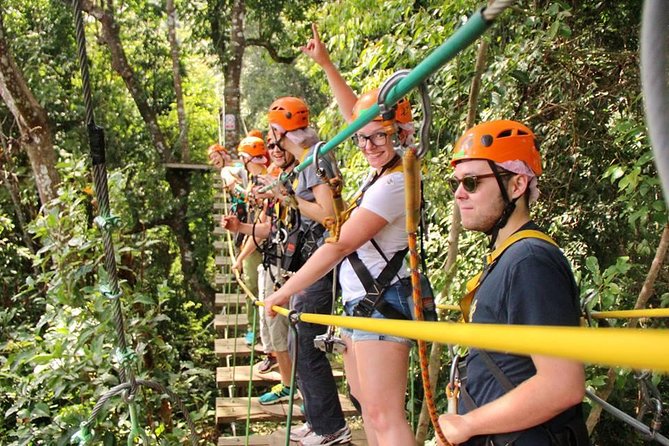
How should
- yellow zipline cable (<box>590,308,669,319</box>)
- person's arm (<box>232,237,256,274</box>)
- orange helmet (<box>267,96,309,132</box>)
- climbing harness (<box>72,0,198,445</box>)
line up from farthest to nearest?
person's arm (<box>232,237,256,274</box>) → orange helmet (<box>267,96,309,132</box>) → climbing harness (<box>72,0,198,445</box>) → yellow zipline cable (<box>590,308,669,319</box>)

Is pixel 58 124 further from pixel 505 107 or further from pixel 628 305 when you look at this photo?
pixel 628 305

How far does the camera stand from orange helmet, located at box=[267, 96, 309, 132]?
2.93 meters

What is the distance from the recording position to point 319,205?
2582 millimetres

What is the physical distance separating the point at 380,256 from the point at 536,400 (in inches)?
37.4

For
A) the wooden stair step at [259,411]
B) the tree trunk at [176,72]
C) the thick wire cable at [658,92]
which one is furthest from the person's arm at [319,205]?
the tree trunk at [176,72]

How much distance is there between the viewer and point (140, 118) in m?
12.0

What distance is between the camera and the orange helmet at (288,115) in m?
2.93

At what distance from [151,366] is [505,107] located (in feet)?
9.54

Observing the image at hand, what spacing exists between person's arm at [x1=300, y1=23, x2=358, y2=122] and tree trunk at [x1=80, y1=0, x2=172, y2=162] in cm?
782

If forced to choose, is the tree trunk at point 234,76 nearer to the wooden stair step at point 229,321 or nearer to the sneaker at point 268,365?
the wooden stair step at point 229,321

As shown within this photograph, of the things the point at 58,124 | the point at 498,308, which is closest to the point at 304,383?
the point at 498,308

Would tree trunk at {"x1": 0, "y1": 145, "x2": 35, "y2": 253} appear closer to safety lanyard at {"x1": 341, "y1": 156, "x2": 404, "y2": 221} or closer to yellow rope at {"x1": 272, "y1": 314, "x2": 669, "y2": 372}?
safety lanyard at {"x1": 341, "y1": 156, "x2": 404, "y2": 221}

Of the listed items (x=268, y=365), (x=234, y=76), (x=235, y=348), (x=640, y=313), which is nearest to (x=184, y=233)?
(x=234, y=76)

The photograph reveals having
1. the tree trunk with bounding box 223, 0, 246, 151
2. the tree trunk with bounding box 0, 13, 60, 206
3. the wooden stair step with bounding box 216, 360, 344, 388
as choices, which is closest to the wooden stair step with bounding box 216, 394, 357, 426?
the wooden stair step with bounding box 216, 360, 344, 388
